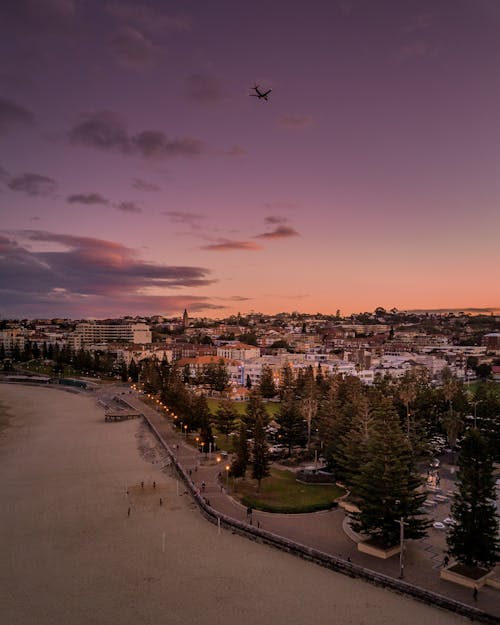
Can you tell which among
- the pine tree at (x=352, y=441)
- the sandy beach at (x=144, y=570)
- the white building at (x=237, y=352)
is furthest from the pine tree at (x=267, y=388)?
the white building at (x=237, y=352)

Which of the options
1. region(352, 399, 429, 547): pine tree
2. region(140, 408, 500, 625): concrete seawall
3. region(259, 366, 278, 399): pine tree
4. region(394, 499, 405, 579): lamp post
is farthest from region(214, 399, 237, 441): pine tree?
region(259, 366, 278, 399): pine tree

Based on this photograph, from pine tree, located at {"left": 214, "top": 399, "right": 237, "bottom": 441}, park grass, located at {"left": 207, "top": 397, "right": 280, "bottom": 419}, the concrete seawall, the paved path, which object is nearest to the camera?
the concrete seawall

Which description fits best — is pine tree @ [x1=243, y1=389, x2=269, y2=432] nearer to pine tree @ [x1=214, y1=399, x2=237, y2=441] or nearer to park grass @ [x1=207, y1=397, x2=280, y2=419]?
pine tree @ [x1=214, y1=399, x2=237, y2=441]

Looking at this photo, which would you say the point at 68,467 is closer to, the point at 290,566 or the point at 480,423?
the point at 290,566

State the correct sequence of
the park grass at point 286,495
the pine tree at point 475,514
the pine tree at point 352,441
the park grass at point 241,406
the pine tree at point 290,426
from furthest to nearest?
the park grass at point 241,406 < the pine tree at point 290,426 < the pine tree at point 352,441 < the park grass at point 286,495 < the pine tree at point 475,514

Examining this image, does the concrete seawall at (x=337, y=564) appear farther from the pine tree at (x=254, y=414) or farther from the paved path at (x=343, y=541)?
the pine tree at (x=254, y=414)

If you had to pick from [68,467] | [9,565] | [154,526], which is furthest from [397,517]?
[68,467]

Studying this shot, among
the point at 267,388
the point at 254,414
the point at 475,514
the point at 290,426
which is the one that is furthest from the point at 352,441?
the point at 267,388
